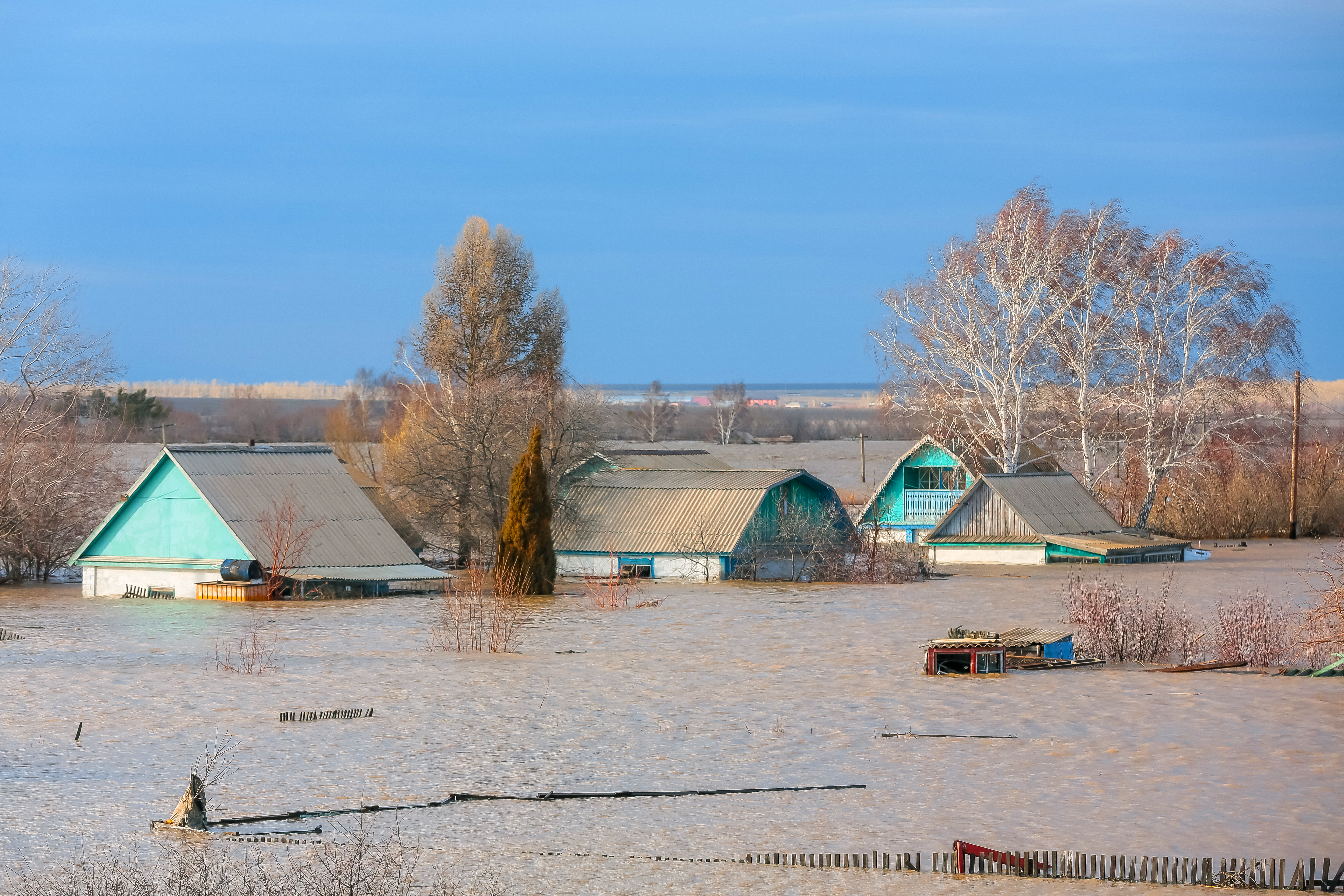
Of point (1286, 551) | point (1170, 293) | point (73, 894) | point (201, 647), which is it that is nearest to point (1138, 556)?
point (1286, 551)

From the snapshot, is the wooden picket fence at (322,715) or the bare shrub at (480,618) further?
the bare shrub at (480,618)

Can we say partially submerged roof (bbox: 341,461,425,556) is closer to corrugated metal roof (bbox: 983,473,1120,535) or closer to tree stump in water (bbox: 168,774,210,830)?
corrugated metal roof (bbox: 983,473,1120,535)

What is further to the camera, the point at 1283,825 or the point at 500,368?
the point at 500,368

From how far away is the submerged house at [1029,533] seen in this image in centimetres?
4578

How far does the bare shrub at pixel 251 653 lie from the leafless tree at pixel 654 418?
84.5 meters

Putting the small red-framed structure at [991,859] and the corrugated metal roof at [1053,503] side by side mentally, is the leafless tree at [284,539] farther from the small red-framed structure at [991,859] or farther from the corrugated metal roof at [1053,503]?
the small red-framed structure at [991,859]

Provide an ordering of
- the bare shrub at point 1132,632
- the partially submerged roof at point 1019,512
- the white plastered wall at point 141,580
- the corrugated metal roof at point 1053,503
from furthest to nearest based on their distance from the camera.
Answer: the corrugated metal roof at point 1053,503 → the partially submerged roof at point 1019,512 → the white plastered wall at point 141,580 → the bare shrub at point 1132,632

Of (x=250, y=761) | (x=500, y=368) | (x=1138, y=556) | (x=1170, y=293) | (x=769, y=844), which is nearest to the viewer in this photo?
(x=769, y=844)

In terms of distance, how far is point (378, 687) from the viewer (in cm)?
2177

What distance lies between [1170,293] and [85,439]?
125ft

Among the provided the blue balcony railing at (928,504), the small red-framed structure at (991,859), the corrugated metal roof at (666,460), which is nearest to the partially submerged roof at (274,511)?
the corrugated metal roof at (666,460)

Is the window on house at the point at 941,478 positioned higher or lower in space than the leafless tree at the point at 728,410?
lower

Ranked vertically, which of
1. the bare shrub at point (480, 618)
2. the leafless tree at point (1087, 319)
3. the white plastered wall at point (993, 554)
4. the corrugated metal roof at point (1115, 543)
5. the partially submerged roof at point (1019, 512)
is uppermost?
the leafless tree at point (1087, 319)

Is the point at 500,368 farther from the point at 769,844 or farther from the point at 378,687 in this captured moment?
the point at 769,844
